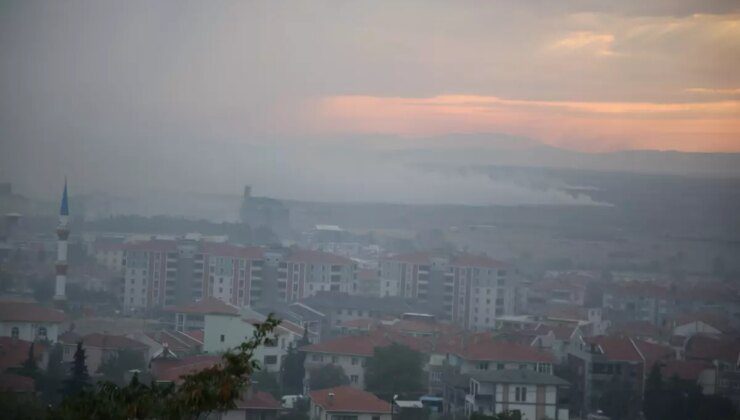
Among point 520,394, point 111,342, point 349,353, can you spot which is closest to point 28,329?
point 111,342

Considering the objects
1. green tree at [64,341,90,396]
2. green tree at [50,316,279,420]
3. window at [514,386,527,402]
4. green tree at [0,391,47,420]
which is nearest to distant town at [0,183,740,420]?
window at [514,386,527,402]

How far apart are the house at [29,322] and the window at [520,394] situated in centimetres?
577

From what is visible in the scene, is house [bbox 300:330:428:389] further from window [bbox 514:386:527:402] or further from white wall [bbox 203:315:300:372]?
window [bbox 514:386:527:402]

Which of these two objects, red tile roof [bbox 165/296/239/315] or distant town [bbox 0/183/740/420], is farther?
red tile roof [bbox 165/296/239/315]

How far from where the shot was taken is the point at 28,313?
13734mm

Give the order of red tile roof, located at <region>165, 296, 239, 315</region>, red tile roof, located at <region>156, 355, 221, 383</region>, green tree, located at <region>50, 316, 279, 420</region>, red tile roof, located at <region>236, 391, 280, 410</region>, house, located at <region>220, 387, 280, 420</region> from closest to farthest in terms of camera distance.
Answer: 1. green tree, located at <region>50, 316, 279, 420</region>
2. house, located at <region>220, 387, 280, 420</region>
3. red tile roof, located at <region>236, 391, 280, 410</region>
4. red tile roof, located at <region>156, 355, 221, 383</region>
5. red tile roof, located at <region>165, 296, 239, 315</region>

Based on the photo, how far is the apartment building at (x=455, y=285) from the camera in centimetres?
1705

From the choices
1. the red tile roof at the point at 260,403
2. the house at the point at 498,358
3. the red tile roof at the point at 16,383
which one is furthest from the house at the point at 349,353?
the red tile roof at the point at 16,383

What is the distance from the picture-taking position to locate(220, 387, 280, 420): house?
329 inches

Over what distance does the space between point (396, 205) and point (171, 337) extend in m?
10.1

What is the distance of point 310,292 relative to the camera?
17.4 m

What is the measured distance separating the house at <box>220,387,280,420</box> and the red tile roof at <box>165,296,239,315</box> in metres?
3.76

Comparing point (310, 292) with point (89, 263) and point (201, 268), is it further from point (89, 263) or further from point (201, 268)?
point (89, 263)

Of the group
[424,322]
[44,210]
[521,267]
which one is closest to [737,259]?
[521,267]
